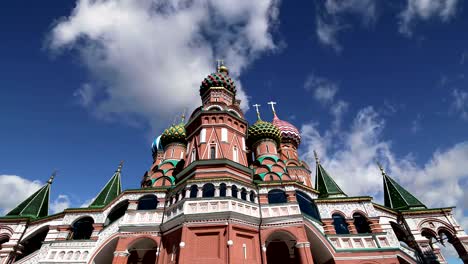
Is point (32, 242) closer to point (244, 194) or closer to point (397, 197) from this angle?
point (244, 194)

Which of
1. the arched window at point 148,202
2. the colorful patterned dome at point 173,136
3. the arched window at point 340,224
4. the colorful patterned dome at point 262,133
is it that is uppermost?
the colorful patterned dome at point 173,136

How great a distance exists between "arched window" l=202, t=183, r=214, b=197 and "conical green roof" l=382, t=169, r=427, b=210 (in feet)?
53.5

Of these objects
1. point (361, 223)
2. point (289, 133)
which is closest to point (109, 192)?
point (361, 223)

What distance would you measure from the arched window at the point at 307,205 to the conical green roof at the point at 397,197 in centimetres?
840

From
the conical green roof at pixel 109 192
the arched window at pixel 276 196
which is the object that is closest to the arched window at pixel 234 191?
the arched window at pixel 276 196

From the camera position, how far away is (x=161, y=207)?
19.0 m

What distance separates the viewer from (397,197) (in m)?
23.1

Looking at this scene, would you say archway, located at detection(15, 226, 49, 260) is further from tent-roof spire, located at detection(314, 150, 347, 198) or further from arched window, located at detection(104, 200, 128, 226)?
tent-roof spire, located at detection(314, 150, 347, 198)

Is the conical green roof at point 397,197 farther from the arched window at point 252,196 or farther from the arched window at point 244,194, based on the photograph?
the arched window at point 244,194

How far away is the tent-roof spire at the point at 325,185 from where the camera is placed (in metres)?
21.8

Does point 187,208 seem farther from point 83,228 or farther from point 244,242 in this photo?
point 83,228

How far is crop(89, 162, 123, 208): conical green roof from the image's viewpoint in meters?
21.9

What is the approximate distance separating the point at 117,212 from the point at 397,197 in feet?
78.1

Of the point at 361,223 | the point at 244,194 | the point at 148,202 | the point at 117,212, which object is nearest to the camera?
the point at 244,194
